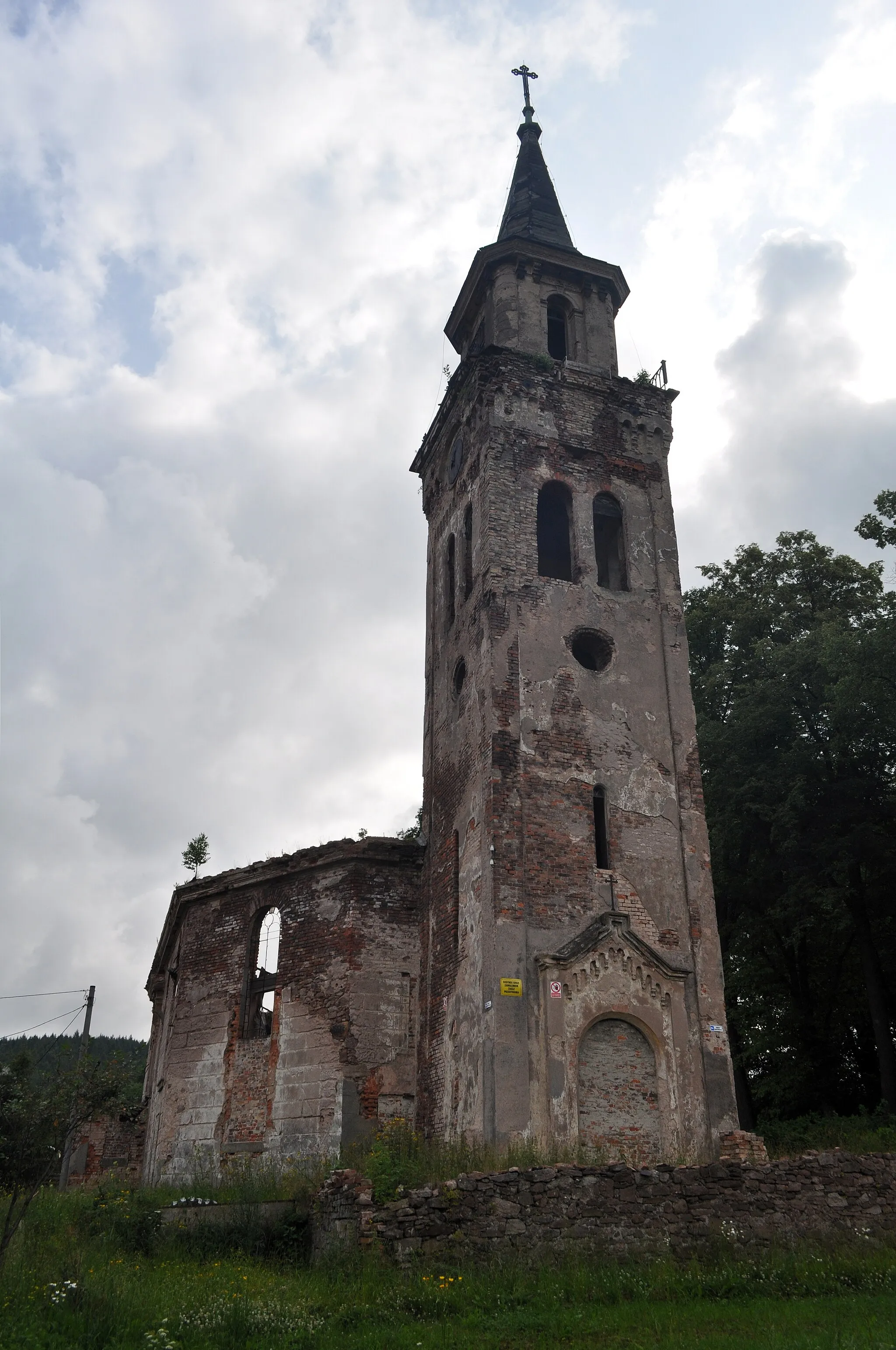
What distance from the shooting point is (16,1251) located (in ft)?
41.2

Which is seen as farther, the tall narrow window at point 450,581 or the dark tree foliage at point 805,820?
the dark tree foliage at point 805,820

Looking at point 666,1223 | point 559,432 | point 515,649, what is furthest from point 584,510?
point 666,1223

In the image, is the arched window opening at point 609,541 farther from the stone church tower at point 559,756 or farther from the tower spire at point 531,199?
the tower spire at point 531,199

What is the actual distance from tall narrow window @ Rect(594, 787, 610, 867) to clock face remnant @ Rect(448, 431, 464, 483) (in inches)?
309

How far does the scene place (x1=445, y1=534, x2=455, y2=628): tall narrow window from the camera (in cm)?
2214

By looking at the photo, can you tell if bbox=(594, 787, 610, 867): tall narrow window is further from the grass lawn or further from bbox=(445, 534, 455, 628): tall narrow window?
the grass lawn

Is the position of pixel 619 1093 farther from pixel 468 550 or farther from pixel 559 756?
pixel 468 550

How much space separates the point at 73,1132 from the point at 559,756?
9418 millimetres

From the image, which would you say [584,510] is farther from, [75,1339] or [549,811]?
[75,1339]

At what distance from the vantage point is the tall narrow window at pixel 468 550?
21.4 m

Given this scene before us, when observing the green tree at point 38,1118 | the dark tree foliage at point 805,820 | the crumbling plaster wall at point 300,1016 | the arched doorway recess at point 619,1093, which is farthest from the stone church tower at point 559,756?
the green tree at point 38,1118

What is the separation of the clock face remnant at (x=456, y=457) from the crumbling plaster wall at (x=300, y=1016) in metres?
7.89

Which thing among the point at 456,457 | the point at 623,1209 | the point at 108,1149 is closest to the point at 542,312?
the point at 456,457

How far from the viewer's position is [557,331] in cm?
2400
